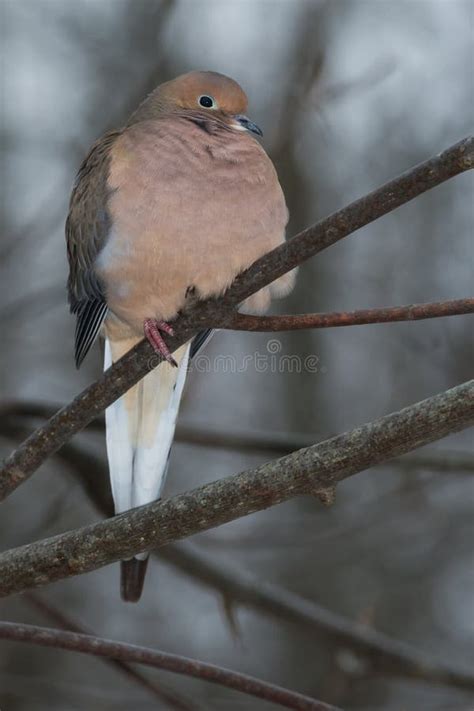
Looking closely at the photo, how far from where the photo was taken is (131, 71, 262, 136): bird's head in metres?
3.21

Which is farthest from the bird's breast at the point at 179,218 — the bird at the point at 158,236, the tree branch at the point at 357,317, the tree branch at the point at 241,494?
the tree branch at the point at 241,494

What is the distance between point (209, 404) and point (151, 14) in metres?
2.40

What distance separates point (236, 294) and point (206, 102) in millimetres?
1444

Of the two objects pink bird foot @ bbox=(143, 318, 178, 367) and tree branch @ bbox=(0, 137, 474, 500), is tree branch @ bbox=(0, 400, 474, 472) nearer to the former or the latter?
pink bird foot @ bbox=(143, 318, 178, 367)

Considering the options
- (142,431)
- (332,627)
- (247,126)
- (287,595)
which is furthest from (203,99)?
(332,627)

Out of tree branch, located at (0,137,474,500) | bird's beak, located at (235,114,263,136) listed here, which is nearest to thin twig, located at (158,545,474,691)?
tree branch, located at (0,137,474,500)

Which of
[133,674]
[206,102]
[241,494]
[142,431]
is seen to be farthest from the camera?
[206,102]

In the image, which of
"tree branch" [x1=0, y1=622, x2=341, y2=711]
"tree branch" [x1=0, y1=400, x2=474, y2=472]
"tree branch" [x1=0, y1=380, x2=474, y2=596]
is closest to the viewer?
"tree branch" [x1=0, y1=380, x2=474, y2=596]

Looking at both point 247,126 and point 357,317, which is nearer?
point 357,317

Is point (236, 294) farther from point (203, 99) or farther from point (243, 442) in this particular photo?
point (203, 99)

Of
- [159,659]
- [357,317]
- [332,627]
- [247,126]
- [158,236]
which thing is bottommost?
[159,659]

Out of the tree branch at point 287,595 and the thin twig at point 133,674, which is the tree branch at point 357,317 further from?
the tree branch at point 287,595

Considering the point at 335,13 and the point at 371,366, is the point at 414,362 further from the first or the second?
the point at 335,13

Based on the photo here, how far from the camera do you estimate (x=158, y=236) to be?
2695 mm
